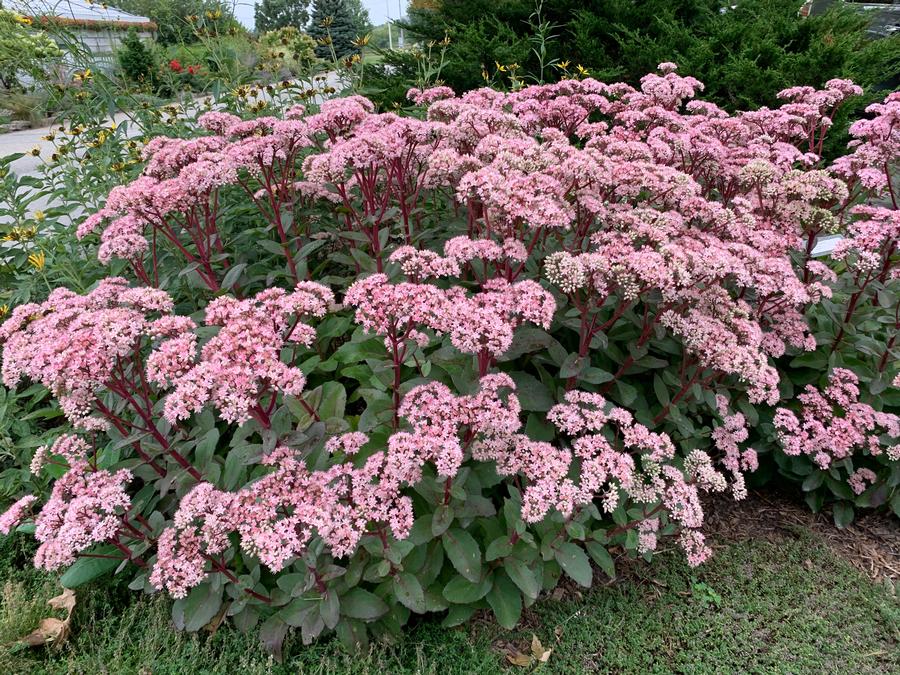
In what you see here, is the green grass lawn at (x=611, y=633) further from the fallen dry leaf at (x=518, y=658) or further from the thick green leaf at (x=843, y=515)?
the thick green leaf at (x=843, y=515)

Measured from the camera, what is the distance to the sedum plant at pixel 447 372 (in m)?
2.33

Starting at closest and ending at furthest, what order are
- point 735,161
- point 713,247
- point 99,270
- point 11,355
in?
point 11,355 < point 713,247 < point 735,161 < point 99,270

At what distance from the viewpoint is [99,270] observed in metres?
4.36

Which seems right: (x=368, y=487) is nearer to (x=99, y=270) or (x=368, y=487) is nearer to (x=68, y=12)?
(x=99, y=270)

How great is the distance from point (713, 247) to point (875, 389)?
64.2 inches

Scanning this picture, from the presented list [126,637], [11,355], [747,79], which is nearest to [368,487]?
[126,637]

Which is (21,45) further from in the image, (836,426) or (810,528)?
(810,528)

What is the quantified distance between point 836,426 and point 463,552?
7.97ft

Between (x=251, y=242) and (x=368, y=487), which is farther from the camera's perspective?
(x=251, y=242)

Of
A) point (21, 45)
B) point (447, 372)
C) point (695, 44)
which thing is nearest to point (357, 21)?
point (695, 44)

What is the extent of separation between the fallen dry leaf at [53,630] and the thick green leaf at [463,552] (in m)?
2.02

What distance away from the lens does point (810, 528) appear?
11.5 ft

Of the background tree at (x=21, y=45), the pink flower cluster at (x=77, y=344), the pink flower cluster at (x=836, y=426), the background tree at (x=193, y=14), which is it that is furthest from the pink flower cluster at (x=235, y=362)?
the background tree at (x=193, y=14)

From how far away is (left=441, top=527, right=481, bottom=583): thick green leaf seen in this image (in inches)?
98.0
